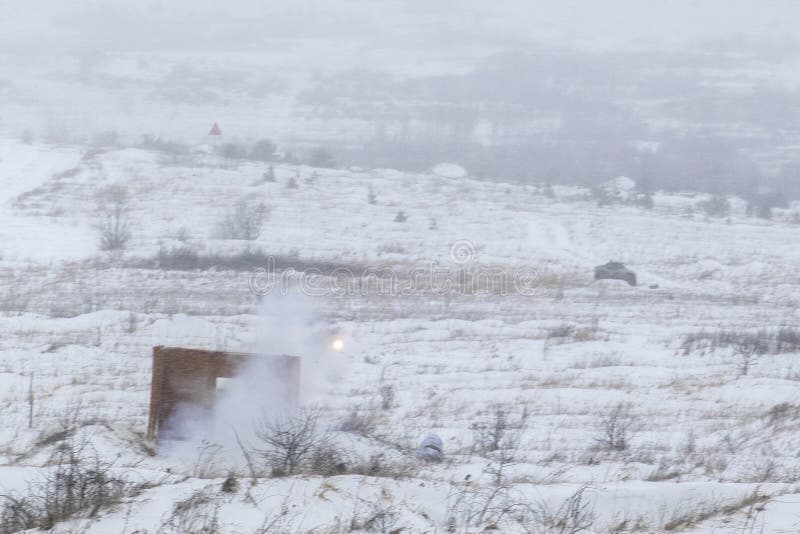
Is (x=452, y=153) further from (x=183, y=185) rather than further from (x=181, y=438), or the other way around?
→ (x=181, y=438)

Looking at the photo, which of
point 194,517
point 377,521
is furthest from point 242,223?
point 377,521

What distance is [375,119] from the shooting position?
239ft

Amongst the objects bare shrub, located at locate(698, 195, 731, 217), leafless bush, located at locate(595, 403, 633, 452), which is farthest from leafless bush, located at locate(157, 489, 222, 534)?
bare shrub, located at locate(698, 195, 731, 217)

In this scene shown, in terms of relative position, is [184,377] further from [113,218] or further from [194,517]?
[113,218]

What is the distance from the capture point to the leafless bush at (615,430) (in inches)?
410

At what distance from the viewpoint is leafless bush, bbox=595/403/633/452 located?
10423mm

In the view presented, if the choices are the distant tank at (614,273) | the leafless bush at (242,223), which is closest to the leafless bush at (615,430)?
the distant tank at (614,273)

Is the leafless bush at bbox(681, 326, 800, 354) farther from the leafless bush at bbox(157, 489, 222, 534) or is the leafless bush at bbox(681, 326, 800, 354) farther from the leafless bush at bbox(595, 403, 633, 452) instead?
the leafless bush at bbox(157, 489, 222, 534)

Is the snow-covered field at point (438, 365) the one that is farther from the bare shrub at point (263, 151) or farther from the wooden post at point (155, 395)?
the bare shrub at point (263, 151)

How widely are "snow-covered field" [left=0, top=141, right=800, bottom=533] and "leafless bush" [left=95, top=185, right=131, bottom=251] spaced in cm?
59

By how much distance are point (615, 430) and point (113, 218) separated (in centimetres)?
2967

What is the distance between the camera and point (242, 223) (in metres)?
33.8

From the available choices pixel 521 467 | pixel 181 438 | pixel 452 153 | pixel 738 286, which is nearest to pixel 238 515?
pixel 521 467

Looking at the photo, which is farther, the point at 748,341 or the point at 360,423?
the point at 748,341
